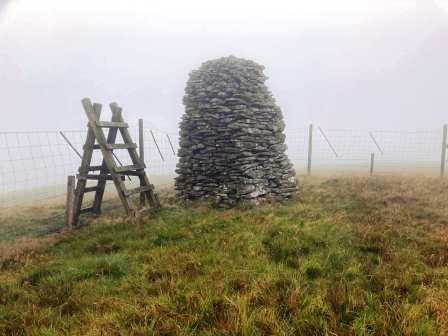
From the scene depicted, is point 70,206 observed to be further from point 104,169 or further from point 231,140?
point 231,140

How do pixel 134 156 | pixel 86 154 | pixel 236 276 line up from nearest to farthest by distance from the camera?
1. pixel 236 276
2. pixel 86 154
3. pixel 134 156

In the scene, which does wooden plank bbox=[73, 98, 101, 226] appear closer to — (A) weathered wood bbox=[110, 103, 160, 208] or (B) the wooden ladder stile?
(B) the wooden ladder stile

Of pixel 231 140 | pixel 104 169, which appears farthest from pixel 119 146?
pixel 231 140

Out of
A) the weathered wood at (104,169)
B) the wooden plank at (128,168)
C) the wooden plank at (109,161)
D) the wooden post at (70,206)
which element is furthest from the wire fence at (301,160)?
the wooden plank at (128,168)

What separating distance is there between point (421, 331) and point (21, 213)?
14296 millimetres

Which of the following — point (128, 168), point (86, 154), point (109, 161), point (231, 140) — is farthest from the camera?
point (231, 140)

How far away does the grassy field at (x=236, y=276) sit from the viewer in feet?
13.6

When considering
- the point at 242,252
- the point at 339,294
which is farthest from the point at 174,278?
the point at 339,294

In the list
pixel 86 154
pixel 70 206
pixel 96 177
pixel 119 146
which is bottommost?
pixel 70 206

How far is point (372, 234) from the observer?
782 centimetres

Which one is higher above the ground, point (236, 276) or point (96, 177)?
point (96, 177)

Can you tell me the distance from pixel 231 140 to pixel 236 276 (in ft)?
24.3

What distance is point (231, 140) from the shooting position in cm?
1246

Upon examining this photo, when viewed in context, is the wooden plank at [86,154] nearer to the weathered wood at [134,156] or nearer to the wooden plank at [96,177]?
the wooden plank at [96,177]
